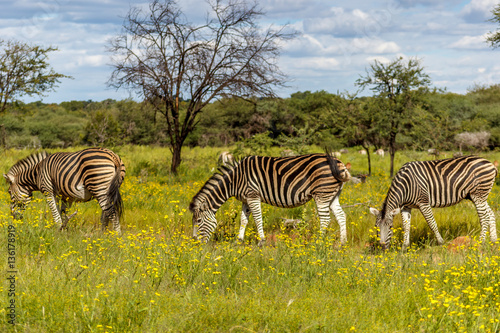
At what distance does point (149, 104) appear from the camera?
17984 millimetres

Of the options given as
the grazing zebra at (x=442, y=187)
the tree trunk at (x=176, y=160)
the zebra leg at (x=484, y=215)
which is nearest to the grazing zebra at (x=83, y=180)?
the grazing zebra at (x=442, y=187)

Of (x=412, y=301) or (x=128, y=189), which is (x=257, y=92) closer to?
(x=128, y=189)

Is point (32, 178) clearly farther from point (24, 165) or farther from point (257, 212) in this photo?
point (257, 212)

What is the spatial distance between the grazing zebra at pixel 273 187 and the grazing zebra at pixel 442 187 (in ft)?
3.61

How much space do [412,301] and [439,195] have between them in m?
4.45

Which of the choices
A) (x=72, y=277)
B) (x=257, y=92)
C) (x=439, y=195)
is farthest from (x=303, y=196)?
(x=257, y=92)

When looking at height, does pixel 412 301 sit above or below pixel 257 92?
below

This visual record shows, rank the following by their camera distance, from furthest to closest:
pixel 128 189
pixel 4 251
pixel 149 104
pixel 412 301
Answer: pixel 149 104, pixel 128 189, pixel 4 251, pixel 412 301

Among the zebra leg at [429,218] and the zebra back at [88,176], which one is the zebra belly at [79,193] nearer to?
the zebra back at [88,176]

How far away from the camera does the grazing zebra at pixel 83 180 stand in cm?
867

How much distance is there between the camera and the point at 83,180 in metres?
8.80

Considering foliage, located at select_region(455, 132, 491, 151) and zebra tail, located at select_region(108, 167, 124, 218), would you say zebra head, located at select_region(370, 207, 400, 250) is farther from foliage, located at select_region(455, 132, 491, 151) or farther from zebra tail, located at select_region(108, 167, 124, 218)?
foliage, located at select_region(455, 132, 491, 151)

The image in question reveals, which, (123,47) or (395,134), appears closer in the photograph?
(123,47)

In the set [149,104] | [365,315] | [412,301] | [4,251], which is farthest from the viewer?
[149,104]
